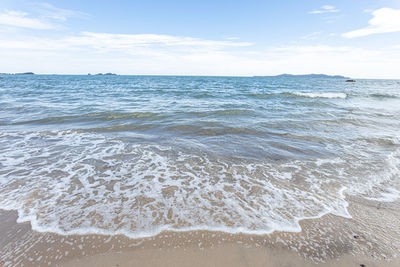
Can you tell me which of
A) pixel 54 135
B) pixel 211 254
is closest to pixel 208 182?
pixel 211 254

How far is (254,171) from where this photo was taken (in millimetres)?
4586

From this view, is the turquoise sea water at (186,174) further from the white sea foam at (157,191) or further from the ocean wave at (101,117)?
the ocean wave at (101,117)

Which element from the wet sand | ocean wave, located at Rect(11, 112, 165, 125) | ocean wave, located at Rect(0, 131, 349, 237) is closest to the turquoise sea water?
ocean wave, located at Rect(0, 131, 349, 237)

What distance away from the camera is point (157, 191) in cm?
370

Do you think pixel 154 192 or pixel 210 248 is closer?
pixel 210 248

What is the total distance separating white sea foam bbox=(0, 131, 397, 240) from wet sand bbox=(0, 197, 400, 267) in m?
0.15

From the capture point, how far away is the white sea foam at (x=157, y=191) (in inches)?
114

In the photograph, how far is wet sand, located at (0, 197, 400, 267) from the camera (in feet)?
7.49

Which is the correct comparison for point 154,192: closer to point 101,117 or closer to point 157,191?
point 157,191

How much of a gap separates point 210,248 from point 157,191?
1.58m

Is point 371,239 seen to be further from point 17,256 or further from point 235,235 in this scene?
point 17,256

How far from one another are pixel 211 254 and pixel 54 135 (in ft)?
24.2

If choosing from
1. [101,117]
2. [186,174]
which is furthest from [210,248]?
[101,117]

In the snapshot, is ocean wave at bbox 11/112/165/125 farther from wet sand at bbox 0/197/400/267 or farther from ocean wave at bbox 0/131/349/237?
wet sand at bbox 0/197/400/267
